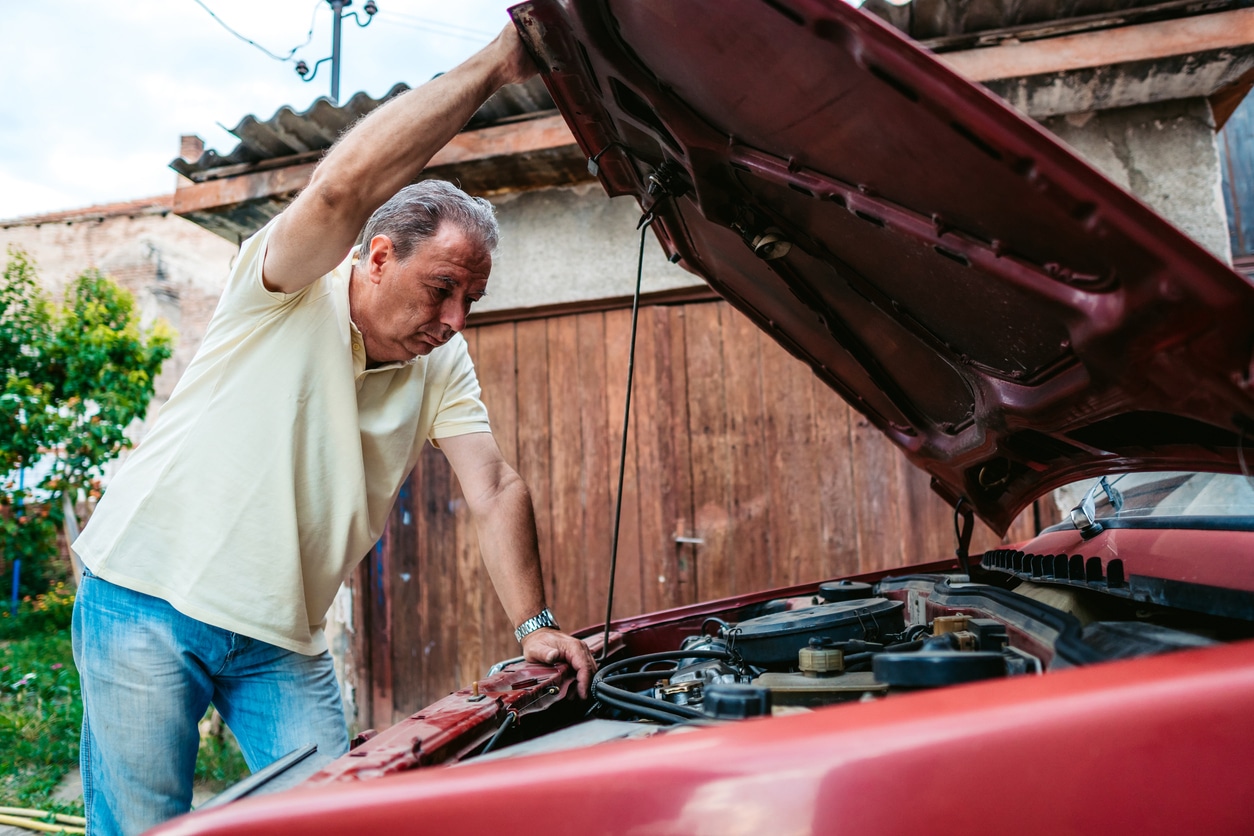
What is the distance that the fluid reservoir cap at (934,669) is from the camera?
→ 2.84ft

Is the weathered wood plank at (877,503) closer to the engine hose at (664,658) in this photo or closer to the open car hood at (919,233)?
the open car hood at (919,233)

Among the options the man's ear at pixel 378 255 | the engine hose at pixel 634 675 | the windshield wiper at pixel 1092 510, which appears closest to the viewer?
the engine hose at pixel 634 675

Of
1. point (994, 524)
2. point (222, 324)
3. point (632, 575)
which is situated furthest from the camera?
point (632, 575)

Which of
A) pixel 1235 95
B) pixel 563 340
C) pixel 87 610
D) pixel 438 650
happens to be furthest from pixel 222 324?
pixel 1235 95

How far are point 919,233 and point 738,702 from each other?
27.3 inches

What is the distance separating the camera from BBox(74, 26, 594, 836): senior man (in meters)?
1.64

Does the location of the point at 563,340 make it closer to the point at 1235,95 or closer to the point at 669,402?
the point at 669,402

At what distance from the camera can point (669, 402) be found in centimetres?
414

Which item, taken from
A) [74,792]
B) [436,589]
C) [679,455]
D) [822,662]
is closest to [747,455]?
[679,455]

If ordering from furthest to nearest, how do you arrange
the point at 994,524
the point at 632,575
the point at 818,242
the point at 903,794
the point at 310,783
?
the point at 632,575
the point at 994,524
the point at 818,242
the point at 310,783
the point at 903,794

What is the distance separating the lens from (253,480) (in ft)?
5.68

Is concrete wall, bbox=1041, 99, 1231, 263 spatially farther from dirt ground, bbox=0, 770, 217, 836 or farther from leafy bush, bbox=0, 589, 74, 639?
leafy bush, bbox=0, 589, 74, 639

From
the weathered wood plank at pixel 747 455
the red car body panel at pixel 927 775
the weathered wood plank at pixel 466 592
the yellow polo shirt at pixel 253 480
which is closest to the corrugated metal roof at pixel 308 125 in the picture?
the weathered wood plank at pixel 747 455

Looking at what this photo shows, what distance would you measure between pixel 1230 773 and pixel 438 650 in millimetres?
4132
